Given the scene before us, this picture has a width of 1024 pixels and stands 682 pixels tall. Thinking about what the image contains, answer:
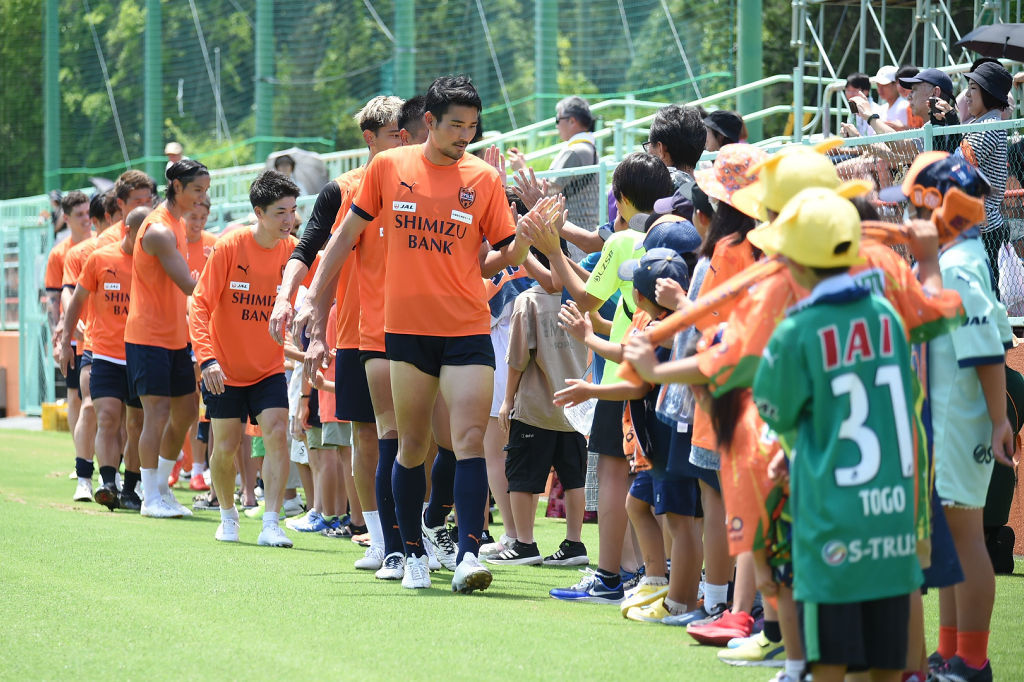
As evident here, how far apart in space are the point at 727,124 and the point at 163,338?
14.9 ft

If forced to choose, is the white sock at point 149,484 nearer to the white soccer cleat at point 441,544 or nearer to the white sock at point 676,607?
the white soccer cleat at point 441,544

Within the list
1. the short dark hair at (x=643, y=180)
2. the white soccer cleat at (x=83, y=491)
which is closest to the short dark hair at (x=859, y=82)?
the short dark hair at (x=643, y=180)

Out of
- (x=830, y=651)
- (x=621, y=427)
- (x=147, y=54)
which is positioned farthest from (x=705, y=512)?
(x=147, y=54)

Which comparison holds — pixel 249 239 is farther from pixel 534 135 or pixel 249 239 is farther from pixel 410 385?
pixel 534 135

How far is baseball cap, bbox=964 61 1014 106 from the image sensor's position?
26.1 ft

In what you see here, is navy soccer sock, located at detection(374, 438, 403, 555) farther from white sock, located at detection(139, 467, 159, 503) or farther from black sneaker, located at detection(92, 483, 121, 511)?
black sneaker, located at detection(92, 483, 121, 511)

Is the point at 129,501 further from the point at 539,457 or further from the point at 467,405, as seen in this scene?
the point at 467,405

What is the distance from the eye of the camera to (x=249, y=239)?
8750 millimetres

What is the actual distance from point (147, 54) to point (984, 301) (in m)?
24.4

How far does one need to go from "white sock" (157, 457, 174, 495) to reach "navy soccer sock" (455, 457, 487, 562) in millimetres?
4415

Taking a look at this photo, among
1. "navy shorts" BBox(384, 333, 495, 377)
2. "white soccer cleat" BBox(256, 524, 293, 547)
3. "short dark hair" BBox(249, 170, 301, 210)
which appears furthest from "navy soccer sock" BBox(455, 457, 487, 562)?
"short dark hair" BBox(249, 170, 301, 210)

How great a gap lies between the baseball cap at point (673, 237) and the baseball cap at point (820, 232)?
201cm

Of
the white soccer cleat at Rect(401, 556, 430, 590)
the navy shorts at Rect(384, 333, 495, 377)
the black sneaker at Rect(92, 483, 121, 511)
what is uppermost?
the navy shorts at Rect(384, 333, 495, 377)

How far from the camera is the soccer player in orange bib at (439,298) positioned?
20.3 ft
